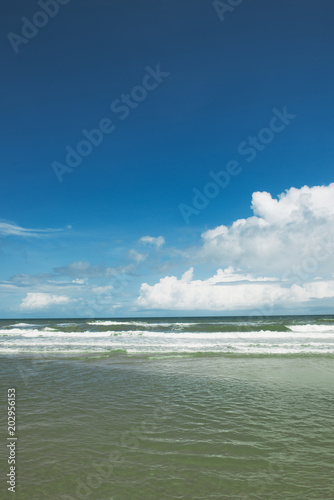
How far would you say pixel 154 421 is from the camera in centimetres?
836

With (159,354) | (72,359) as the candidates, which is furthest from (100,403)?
(159,354)

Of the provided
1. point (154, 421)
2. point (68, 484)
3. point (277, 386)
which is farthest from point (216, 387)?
point (68, 484)

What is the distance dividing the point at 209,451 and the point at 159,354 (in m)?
15.3

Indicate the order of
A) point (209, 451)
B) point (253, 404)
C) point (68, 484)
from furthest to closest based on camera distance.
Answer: point (253, 404), point (209, 451), point (68, 484)

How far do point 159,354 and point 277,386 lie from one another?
1065 cm

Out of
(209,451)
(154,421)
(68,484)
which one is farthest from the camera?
(154,421)

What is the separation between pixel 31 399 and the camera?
1043 centimetres

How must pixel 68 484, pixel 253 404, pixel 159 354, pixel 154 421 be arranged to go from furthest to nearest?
pixel 159 354 → pixel 253 404 → pixel 154 421 → pixel 68 484

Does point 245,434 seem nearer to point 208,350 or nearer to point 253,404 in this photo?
point 253,404

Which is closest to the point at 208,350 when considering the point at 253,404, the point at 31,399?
the point at 253,404

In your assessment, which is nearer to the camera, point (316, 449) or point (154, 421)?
point (316, 449)

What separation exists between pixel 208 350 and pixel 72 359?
368 inches

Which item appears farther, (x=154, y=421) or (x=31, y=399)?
(x=31, y=399)

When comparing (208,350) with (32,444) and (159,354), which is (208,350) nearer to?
(159,354)
